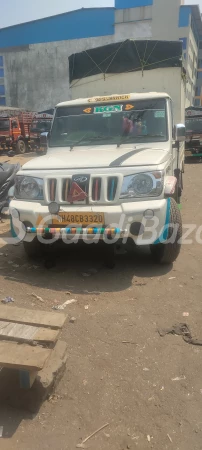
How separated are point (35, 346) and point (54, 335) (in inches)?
5.6

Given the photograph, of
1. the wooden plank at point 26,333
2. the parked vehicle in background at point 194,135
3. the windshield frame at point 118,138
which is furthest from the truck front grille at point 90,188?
the parked vehicle in background at point 194,135

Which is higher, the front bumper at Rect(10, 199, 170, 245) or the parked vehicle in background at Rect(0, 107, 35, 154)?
the front bumper at Rect(10, 199, 170, 245)

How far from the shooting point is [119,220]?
3818 mm

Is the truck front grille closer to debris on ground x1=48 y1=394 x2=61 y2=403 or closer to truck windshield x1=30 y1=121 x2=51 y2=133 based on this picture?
debris on ground x1=48 y1=394 x2=61 y2=403

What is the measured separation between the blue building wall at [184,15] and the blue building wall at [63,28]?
6.13m

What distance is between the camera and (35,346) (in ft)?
7.75

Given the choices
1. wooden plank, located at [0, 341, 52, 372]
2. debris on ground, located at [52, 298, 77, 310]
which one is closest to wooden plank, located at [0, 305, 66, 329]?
Result: wooden plank, located at [0, 341, 52, 372]

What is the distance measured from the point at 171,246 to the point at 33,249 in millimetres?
1639

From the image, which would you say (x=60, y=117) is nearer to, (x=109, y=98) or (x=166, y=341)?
(x=109, y=98)

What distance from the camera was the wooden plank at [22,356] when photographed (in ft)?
7.06

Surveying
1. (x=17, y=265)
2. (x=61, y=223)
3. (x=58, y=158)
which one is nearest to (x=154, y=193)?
(x=61, y=223)

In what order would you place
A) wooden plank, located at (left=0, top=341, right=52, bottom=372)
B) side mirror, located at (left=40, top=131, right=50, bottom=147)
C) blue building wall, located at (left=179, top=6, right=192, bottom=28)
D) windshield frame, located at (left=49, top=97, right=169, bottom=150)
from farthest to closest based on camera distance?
1. blue building wall, located at (left=179, top=6, right=192, bottom=28)
2. side mirror, located at (left=40, top=131, right=50, bottom=147)
3. windshield frame, located at (left=49, top=97, right=169, bottom=150)
4. wooden plank, located at (left=0, top=341, right=52, bottom=372)

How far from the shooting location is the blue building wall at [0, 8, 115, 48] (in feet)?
114

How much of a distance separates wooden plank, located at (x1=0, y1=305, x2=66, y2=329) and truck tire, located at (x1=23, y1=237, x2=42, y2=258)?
69.1 inches
